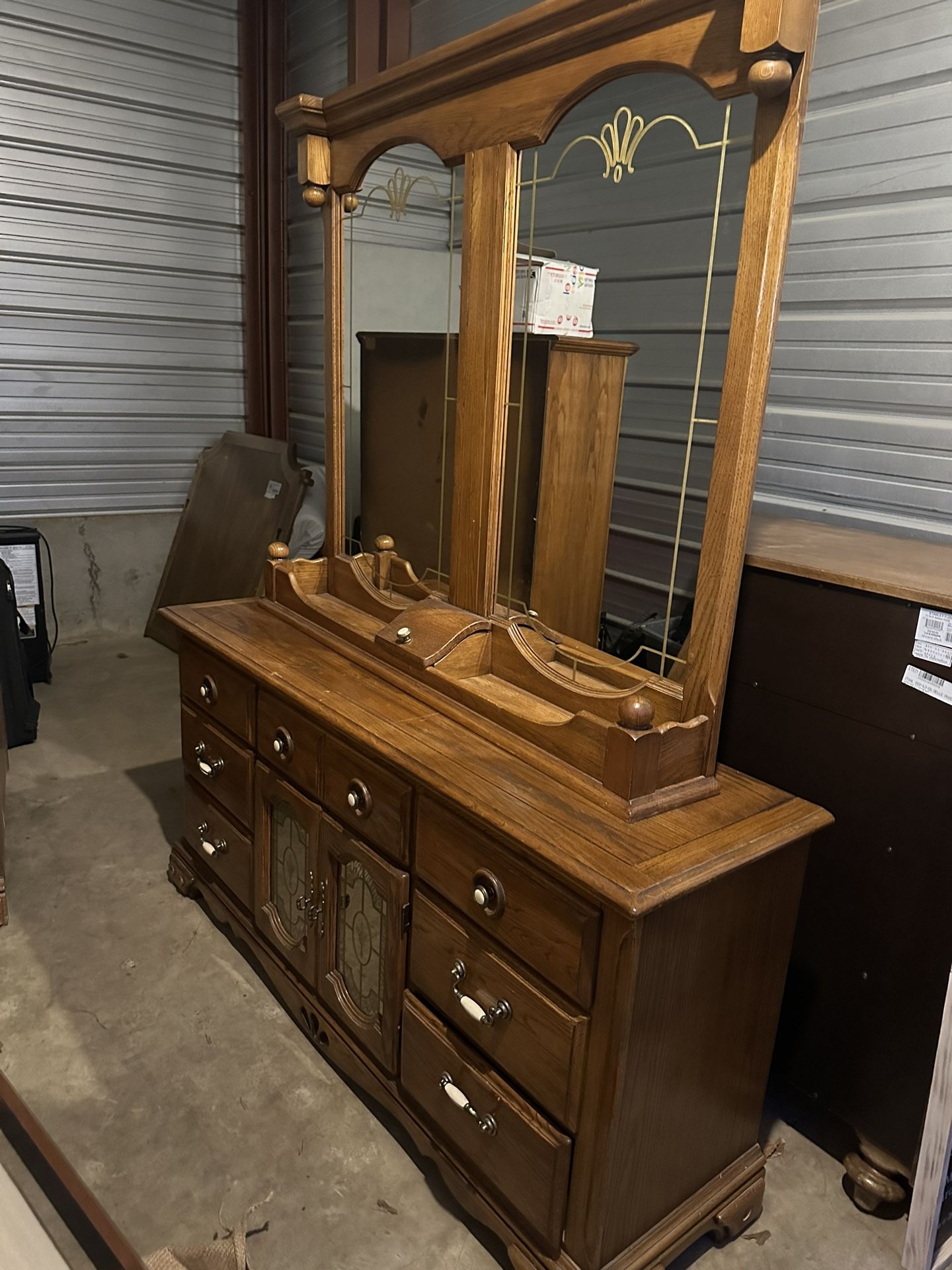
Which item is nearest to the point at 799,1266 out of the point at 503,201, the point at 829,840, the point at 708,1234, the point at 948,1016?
the point at 708,1234

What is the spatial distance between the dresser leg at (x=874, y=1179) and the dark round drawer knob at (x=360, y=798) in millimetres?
1159

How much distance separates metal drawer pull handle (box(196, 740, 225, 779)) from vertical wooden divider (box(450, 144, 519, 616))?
31.5 inches

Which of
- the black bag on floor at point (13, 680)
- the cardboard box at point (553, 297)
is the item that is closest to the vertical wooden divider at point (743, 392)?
the cardboard box at point (553, 297)

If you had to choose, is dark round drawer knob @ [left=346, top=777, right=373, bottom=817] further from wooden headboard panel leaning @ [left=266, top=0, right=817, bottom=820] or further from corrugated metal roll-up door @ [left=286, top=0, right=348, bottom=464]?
corrugated metal roll-up door @ [left=286, top=0, right=348, bottom=464]

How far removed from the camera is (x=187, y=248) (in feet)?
15.3

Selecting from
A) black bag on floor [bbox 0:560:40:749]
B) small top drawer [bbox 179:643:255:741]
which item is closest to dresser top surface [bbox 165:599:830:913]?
small top drawer [bbox 179:643:255:741]

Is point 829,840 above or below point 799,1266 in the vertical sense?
above

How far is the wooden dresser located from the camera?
4.49 feet

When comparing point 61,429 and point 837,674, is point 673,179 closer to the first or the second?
point 837,674

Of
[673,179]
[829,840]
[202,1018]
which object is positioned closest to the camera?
[673,179]

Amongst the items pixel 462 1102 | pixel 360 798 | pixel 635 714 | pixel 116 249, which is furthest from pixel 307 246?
pixel 462 1102

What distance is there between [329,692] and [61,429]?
3355 millimetres

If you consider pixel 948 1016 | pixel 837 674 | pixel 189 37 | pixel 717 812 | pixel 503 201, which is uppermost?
pixel 189 37

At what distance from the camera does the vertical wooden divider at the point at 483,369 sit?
69.7 inches
